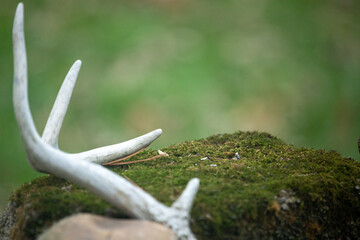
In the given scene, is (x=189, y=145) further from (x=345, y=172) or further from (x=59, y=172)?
(x=59, y=172)

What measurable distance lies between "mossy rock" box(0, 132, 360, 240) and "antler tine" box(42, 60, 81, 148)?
12.6 inches

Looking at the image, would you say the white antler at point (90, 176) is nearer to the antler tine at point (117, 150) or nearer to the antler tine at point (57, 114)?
the antler tine at point (57, 114)

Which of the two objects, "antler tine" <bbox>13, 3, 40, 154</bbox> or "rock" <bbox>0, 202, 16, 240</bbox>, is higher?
"antler tine" <bbox>13, 3, 40, 154</bbox>

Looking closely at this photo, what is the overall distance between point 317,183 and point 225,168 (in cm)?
66

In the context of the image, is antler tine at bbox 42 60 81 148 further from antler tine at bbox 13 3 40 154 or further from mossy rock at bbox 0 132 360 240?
antler tine at bbox 13 3 40 154

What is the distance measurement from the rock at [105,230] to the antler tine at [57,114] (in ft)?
2.91

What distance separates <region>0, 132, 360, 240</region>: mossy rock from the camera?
2.12 metres

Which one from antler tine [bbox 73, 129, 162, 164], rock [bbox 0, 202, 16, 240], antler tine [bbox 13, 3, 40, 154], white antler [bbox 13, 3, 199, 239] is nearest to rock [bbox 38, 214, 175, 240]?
white antler [bbox 13, 3, 199, 239]

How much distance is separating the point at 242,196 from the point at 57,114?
1.47 meters

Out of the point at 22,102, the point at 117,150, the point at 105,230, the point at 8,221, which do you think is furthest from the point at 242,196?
the point at 8,221

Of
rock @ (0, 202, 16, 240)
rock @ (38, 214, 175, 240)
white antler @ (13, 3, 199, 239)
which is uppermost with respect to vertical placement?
white antler @ (13, 3, 199, 239)

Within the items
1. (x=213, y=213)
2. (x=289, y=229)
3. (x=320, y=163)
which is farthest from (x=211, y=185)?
(x=320, y=163)

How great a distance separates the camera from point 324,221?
96.0 inches

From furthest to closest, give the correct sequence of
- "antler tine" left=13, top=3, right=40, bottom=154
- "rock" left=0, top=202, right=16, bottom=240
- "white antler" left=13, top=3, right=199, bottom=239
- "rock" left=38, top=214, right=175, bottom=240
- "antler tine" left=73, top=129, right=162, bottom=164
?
"antler tine" left=73, top=129, right=162, bottom=164 < "rock" left=0, top=202, right=16, bottom=240 < "antler tine" left=13, top=3, right=40, bottom=154 < "white antler" left=13, top=3, right=199, bottom=239 < "rock" left=38, top=214, right=175, bottom=240
